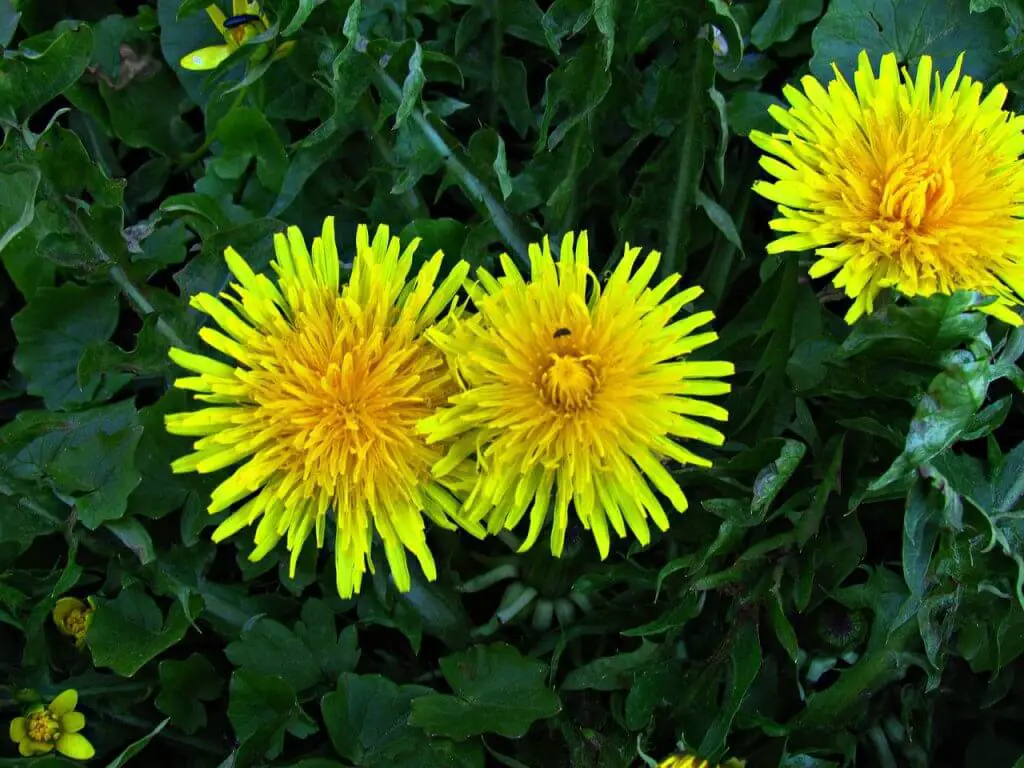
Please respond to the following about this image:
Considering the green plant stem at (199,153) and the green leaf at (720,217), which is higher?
the green leaf at (720,217)

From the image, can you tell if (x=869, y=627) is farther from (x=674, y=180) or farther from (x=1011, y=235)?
(x=674, y=180)

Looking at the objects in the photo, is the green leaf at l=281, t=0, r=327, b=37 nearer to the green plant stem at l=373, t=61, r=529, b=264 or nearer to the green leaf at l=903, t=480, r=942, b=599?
the green plant stem at l=373, t=61, r=529, b=264

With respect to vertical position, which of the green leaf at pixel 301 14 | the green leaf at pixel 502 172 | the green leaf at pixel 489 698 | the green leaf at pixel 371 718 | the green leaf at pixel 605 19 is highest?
the green leaf at pixel 605 19

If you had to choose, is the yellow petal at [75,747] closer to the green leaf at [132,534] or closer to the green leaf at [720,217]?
the green leaf at [132,534]

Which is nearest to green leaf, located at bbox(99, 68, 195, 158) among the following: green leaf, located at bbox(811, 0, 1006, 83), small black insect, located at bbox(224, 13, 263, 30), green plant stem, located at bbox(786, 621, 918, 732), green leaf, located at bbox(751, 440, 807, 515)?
small black insect, located at bbox(224, 13, 263, 30)

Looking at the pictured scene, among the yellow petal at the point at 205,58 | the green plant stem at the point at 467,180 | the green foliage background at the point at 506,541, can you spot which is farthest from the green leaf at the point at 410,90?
the yellow petal at the point at 205,58

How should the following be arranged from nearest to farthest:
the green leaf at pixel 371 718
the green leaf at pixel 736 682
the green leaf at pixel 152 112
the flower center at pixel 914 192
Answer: the flower center at pixel 914 192, the green leaf at pixel 736 682, the green leaf at pixel 371 718, the green leaf at pixel 152 112

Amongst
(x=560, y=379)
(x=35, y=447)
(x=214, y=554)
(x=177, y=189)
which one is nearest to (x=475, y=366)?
(x=560, y=379)
